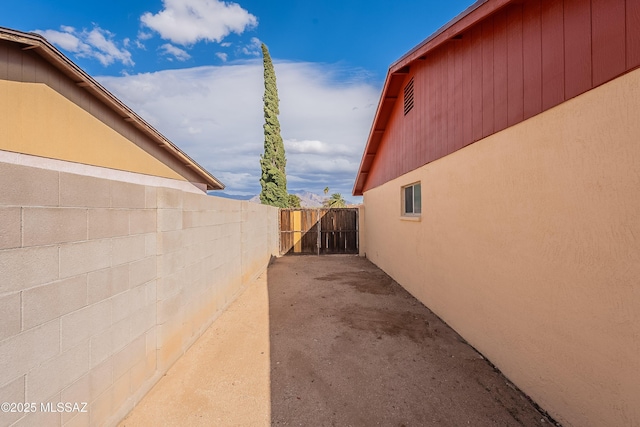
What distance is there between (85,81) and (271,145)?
13793 millimetres

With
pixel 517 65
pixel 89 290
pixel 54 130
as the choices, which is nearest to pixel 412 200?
pixel 517 65

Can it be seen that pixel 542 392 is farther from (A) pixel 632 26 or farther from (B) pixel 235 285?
(B) pixel 235 285

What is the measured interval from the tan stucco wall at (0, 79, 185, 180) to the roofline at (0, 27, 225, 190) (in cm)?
38

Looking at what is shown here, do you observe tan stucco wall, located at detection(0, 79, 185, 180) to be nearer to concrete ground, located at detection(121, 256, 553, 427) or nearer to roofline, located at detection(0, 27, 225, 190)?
roofline, located at detection(0, 27, 225, 190)

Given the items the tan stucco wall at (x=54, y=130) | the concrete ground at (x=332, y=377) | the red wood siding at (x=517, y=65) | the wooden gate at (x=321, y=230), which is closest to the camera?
the red wood siding at (x=517, y=65)

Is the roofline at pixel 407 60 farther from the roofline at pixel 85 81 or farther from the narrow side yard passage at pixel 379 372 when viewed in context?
the roofline at pixel 85 81

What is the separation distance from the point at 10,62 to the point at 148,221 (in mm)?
4523

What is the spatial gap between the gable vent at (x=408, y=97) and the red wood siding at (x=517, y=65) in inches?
22.2

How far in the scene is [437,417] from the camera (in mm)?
2617

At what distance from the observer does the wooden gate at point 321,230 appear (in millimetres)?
13102

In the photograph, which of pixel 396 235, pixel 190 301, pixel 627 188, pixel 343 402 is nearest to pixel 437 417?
pixel 343 402

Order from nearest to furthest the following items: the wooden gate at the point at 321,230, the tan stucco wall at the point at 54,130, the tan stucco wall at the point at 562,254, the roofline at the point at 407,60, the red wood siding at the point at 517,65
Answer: the tan stucco wall at the point at 562,254
the red wood siding at the point at 517,65
the roofline at the point at 407,60
the tan stucco wall at the point at 54,130
the wooden gate at the point at 321,230

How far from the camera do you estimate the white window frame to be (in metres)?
6.54

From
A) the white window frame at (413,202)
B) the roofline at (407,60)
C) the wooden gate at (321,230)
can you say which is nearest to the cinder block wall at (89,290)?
the roofline at (407,60)
